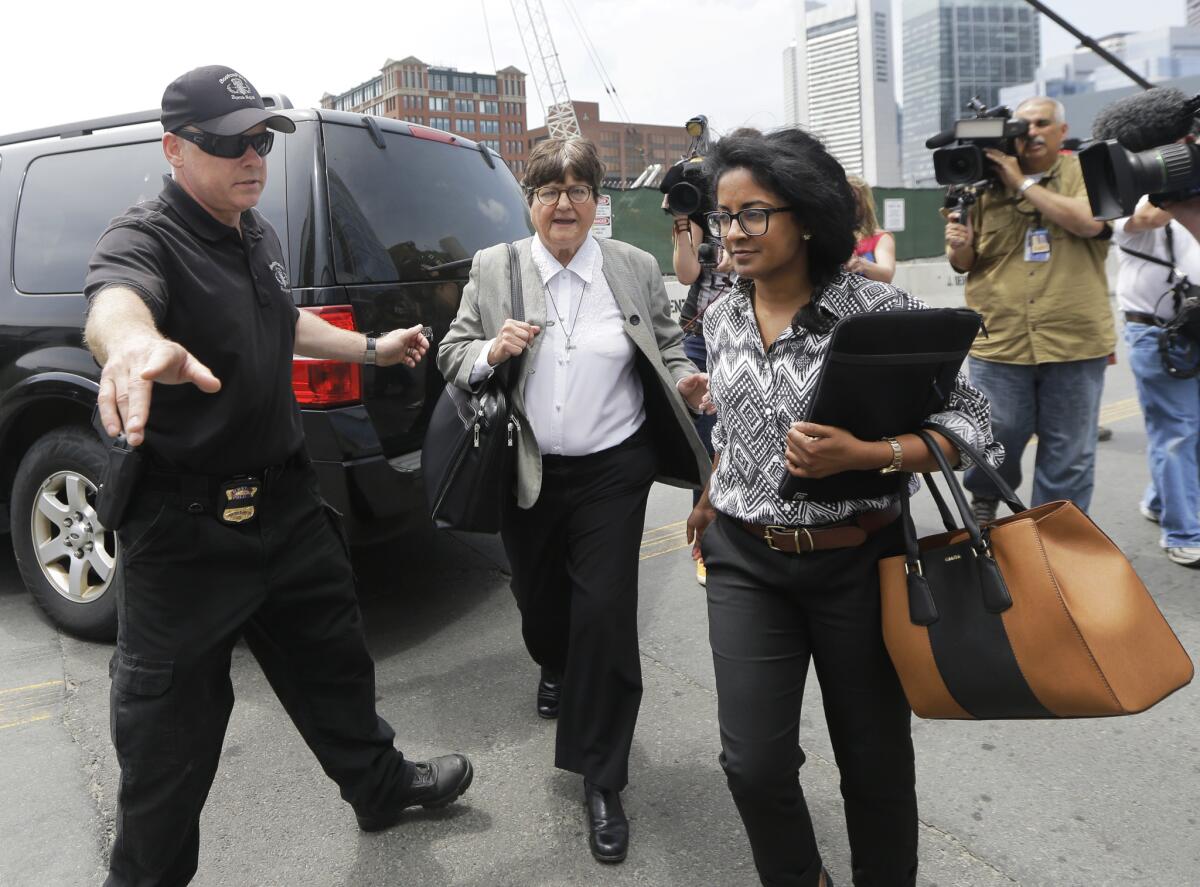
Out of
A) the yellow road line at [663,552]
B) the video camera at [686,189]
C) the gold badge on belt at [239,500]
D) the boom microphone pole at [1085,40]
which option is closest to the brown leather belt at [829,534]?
the gold badge on belt at [239,500]

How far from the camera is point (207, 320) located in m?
2.05

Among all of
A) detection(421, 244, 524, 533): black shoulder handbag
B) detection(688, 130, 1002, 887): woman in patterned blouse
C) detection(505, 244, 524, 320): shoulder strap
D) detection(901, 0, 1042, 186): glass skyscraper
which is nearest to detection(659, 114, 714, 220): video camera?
detection(505, 244, 524, 320): shoulder strap

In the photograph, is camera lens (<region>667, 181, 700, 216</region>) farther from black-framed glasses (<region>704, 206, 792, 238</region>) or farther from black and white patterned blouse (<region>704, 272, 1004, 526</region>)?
black-framed glasses (<region>704, 206, 792, 238</region>)

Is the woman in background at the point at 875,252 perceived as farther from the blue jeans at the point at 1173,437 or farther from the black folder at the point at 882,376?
the black folder at the point at 882,376

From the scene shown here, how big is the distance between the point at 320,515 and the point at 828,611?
1.29 m

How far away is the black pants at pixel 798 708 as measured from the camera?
1.95 m

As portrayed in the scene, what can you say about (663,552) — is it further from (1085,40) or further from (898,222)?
(898,222)

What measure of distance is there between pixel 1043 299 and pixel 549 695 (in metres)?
2.62

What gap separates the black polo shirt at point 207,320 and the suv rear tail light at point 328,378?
1.10 m

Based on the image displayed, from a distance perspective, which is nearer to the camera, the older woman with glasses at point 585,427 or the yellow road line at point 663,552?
the older woman with glasses at point 585,427

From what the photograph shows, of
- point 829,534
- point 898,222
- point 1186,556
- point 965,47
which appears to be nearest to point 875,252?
point 1186,556

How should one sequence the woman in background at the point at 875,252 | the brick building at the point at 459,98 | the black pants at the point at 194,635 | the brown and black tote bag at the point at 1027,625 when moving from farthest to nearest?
the brick building at the point at 459,98 → the woman in background at the point at 875,252 → the black pants at the point at 194,635 → the brown and black tote bag at the point at 1027,625

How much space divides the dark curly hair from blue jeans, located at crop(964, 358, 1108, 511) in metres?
2.25

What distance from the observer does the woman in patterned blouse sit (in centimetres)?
195
